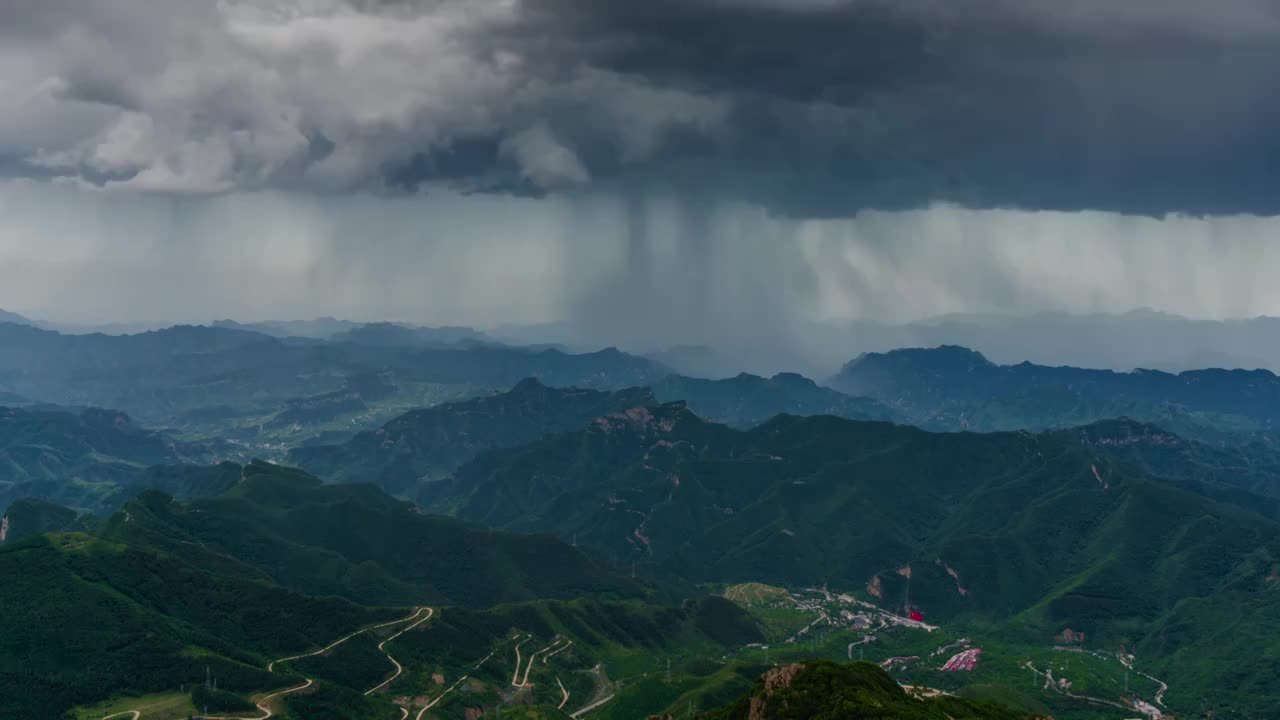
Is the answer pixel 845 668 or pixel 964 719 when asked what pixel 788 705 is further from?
pixel 964 719

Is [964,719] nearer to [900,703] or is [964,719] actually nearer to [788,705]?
[900,703]

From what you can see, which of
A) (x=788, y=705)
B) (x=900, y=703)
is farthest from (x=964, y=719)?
(x=788, y=705)

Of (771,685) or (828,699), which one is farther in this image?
(771,685)

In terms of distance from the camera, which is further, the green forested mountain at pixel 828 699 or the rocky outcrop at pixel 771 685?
the rocky outcrop at pixel 771 685

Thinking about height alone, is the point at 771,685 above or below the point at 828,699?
Result: below

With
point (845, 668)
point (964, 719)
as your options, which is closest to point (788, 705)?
point (845, 668)

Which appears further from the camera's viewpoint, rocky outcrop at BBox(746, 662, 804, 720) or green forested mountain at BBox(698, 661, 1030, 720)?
rocky outcrop at BBox(746, 662, 804, 720)
